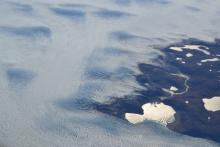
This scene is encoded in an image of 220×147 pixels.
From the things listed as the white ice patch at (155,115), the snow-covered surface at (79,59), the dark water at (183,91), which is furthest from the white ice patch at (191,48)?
the white ice patch at (155,115)

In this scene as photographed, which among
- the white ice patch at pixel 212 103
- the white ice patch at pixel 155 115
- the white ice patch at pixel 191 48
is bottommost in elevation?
the white ice patch at pixel 155 115

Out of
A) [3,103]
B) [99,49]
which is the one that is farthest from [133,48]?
[3,103]

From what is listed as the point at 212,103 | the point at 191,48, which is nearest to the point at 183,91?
the point at 212,103

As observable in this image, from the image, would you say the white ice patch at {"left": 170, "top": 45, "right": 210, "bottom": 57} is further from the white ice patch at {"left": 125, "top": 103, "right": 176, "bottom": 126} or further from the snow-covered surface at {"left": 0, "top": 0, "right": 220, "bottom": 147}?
the white ice patch at {"left": 125, "top": 103, "right": 176, "bottom": 126}

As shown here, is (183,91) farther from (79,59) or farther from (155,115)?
(79,59)

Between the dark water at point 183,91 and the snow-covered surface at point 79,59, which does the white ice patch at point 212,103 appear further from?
the snow-covered surface at point 79,59

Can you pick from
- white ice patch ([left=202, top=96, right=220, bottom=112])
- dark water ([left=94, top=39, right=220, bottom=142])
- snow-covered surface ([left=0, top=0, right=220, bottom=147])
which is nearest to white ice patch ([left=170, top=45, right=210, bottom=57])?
dark water ([left=94, top=39, right=220, bottom=142])
